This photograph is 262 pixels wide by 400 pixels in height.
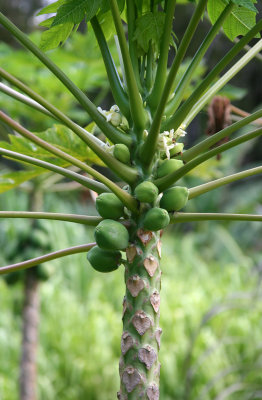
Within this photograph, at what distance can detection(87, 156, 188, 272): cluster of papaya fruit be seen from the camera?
66 cm

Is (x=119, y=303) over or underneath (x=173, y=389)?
over

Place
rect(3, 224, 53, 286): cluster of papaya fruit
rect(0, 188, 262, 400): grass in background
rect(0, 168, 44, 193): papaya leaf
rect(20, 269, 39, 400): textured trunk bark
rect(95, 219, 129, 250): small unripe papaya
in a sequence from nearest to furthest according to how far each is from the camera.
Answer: rect(95, 219, 129, 250): small unripe papaya, rect(0, 168, 44, 193): papaya leaf, rect(20, 269, 39, 400): textured trunk bark, rect(3, 224, 53, 286): cluster of papaya fruit, rect(0, 188, 262, 400): grass in background

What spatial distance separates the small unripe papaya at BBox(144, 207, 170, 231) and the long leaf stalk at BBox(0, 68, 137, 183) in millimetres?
75

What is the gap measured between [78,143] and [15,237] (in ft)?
3.76

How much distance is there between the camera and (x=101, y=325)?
3.31 metres

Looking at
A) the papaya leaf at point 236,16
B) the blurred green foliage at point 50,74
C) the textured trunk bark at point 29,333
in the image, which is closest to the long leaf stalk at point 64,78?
the papaya leaf at point 236,16

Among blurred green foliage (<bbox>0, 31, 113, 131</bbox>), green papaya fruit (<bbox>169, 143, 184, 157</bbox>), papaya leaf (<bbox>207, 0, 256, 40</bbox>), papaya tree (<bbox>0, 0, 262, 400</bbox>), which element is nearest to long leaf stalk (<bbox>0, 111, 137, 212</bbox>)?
papaya tree (<bbox>0, 0, 262, 400</bbox>)

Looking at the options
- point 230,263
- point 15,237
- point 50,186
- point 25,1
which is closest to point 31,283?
point 15,237

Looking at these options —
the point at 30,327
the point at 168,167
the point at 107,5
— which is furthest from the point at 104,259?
the point at 30,327

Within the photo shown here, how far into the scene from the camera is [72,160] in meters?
0.65

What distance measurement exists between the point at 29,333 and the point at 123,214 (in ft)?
4.35

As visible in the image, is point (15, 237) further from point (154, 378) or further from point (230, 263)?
point (230, 263)

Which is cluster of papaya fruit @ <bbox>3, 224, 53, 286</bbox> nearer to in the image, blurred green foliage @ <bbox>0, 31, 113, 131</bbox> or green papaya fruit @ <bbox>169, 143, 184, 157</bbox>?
blurred green foliage @ <bbox>0, 31, 113, 131</bbox>

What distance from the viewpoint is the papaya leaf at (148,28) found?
2.28 feet
